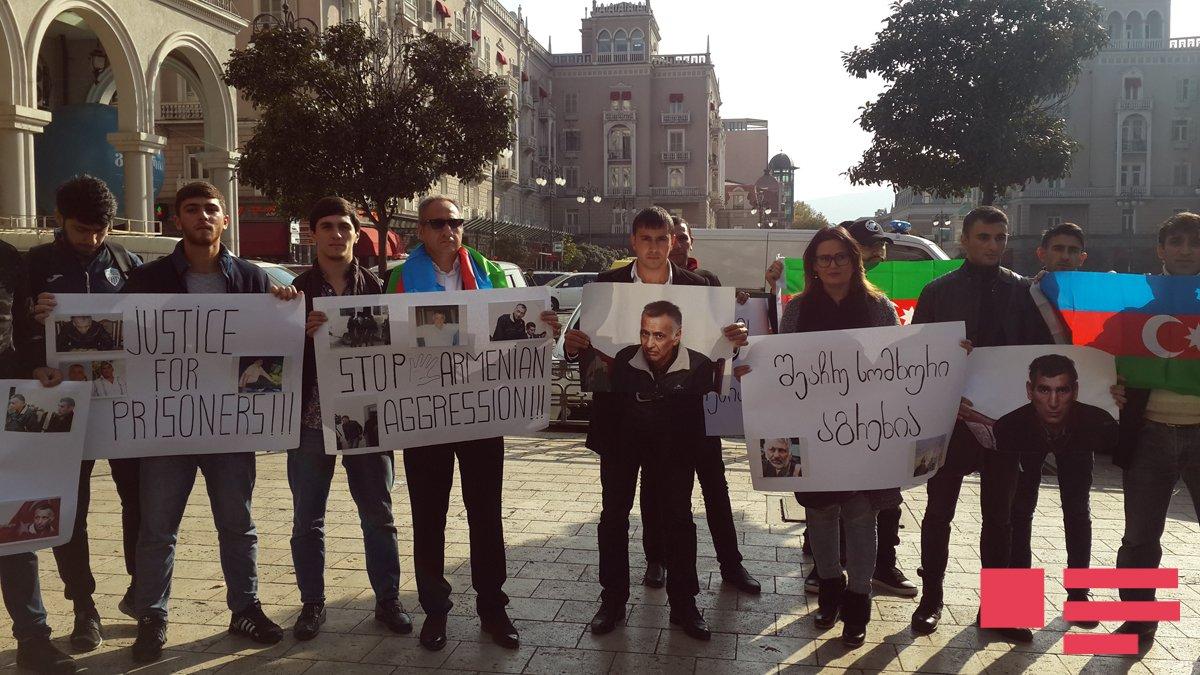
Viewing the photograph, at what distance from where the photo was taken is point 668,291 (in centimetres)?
467

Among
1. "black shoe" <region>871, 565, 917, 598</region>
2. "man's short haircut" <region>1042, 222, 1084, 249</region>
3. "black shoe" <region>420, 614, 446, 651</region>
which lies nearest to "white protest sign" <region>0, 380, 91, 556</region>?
"black shoe" <region>420, 614, 446, 651</region>

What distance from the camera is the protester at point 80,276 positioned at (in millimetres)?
4418

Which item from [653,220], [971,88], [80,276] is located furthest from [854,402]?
[971,88]

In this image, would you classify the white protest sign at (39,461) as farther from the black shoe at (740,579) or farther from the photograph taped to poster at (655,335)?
the black shoe at (740,579)

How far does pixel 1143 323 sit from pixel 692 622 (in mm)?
2513

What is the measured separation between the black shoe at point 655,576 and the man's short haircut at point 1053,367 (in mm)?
2247

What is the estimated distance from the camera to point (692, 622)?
15.4 feet

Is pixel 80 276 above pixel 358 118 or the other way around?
the other way around

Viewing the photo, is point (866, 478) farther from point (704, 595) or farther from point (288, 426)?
point (288, 426)

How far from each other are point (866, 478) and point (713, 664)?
1119 mm

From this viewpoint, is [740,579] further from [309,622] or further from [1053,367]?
[309,622]

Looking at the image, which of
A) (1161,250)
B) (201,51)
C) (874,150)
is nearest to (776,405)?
(1161,250)

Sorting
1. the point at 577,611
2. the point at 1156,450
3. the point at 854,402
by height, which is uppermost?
the point at 854,402

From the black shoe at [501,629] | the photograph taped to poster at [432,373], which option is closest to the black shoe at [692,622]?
the black shoe at [501,629]
